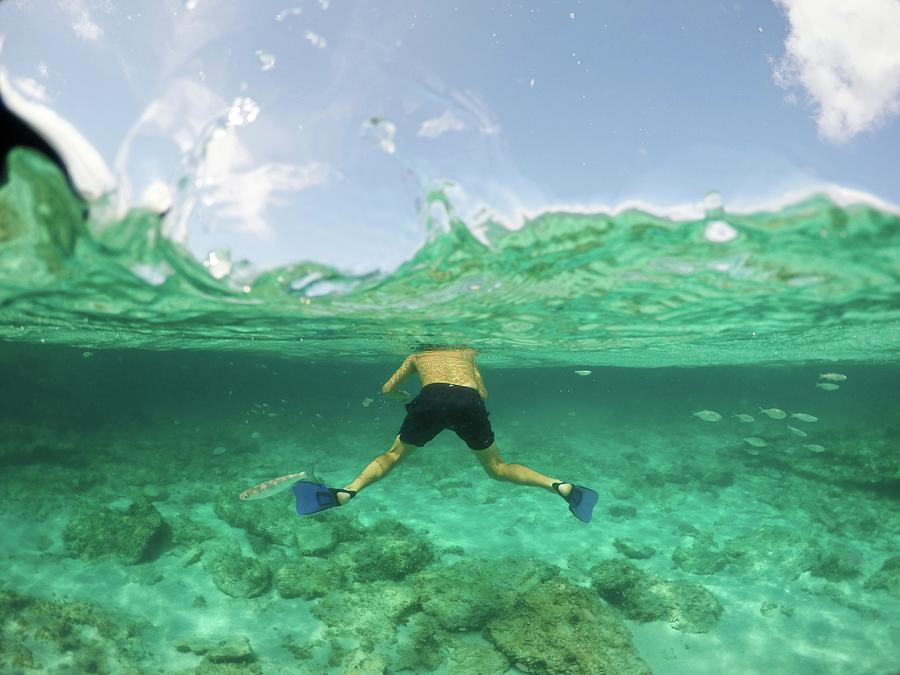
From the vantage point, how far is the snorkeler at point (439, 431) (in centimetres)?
808

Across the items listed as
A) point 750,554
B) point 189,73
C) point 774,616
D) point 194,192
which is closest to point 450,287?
point 194,192

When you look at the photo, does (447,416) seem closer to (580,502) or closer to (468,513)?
(580,502)

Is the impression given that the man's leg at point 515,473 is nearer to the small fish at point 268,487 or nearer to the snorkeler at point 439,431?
the snorkeler at point 439,431

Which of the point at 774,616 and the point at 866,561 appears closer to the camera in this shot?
the point at 774,616

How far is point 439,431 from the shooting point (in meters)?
8.80

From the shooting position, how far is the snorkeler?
808cm

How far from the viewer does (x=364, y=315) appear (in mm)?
14703

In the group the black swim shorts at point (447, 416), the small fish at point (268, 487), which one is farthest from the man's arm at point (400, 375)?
the small fish at point (268, 487)

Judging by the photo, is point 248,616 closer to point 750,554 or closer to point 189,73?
point 189,73

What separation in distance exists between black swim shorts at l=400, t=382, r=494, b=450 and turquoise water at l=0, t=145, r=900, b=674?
8.98 feet

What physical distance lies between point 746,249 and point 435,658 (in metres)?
9.43

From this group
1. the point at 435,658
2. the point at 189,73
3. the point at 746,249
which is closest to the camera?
the point at 189,73

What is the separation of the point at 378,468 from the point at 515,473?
258 centimetres

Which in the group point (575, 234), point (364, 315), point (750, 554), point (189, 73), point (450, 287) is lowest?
point (750, 554)
